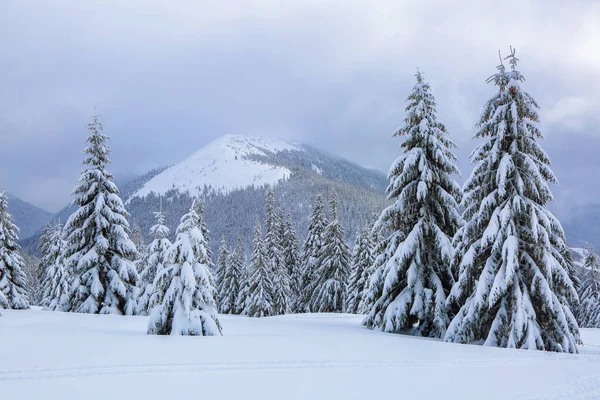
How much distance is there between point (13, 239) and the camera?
29953 mm

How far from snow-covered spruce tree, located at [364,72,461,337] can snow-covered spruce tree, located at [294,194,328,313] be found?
1065 inches

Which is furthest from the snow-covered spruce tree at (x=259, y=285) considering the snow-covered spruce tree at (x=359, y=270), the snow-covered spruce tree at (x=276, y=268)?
the snow-covered spruce tree at (x=359, y=270)

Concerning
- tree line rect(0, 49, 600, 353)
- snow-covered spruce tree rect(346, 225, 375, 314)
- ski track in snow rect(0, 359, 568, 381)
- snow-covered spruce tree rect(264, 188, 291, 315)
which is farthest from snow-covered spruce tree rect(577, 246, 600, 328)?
ski track in snow rect(0, 359, 568, 381)

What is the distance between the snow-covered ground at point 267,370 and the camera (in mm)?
6852

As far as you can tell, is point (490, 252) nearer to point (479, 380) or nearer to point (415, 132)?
point (415, 132)

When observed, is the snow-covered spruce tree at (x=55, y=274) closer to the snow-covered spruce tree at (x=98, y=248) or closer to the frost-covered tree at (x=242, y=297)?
the snow-covered spruce tree at (x=98, y=248)

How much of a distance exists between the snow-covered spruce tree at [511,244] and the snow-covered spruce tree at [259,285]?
2885cm

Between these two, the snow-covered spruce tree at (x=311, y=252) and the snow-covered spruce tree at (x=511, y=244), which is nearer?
the snow-covered spruce tree at (x=511, y=244)

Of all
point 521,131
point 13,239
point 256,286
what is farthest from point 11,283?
point 521,131

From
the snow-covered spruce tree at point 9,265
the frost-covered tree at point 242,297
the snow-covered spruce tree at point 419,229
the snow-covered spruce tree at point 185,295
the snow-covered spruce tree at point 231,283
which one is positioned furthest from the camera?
the snow-covered spruce tree at point 231,283

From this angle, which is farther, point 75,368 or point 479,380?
point 479,380

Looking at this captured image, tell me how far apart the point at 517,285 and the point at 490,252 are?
5.73 ft

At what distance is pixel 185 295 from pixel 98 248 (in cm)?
1147

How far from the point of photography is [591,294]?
1624 inches
